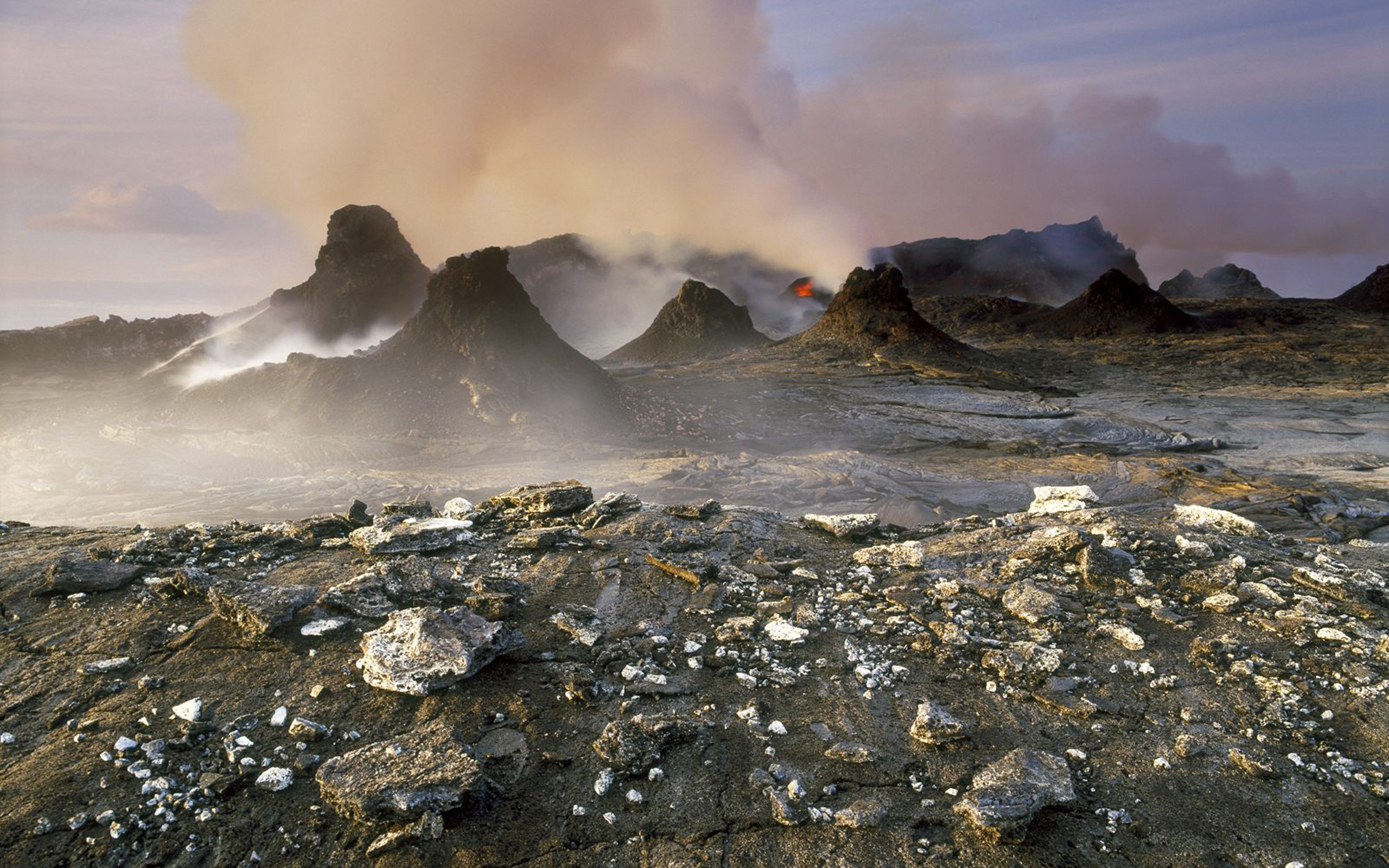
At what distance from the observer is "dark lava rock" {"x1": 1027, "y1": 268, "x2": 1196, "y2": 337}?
52031mm

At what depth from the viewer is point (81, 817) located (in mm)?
2986

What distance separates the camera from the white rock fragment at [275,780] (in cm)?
319

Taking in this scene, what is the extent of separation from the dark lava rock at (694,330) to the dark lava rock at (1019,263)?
151ft

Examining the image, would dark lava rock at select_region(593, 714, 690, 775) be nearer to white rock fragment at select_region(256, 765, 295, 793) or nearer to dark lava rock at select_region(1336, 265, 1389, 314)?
white rock fragment at select_region(256, 765, 295, 793)

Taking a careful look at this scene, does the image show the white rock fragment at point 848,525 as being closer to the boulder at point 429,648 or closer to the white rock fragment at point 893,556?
the white rock fragment at point 893,556

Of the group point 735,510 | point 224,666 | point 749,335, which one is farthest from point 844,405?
point 749,335

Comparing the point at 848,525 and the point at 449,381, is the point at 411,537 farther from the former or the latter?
the point at 449,381

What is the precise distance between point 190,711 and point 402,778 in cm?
146

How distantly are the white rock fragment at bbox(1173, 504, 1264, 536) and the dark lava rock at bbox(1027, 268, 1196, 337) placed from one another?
2103 inches

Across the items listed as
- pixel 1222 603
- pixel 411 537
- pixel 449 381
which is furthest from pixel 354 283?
pixel 1222 603

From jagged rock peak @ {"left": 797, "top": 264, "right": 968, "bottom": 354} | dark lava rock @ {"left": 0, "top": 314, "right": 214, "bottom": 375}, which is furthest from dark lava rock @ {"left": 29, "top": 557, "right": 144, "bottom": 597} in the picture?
dark lava rock @ {"left": 0, "top": 314, "right": 214, "bottom": 375}

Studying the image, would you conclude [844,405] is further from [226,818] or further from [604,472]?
[226,818]

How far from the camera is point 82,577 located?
199 inches

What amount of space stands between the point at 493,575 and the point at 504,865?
293 centimetres
